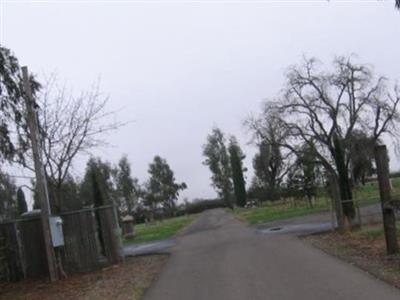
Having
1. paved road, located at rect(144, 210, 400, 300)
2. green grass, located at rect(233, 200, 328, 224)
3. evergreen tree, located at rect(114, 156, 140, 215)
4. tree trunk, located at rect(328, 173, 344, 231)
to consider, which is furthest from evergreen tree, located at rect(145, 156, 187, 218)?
paved road, located at rect(144, 210, 400, 300)

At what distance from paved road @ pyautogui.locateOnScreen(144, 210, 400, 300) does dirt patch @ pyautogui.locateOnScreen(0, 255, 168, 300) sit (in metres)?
0.49

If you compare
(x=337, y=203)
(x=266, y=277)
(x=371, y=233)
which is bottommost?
(x=371, y=233)

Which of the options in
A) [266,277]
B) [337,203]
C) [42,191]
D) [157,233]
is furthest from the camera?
[157,233]

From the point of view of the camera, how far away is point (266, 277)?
1305 centimetres

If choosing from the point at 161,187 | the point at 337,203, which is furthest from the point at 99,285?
the point at 161,187

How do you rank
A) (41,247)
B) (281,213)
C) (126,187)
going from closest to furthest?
1. (41,247)
2. (281,213)
3. (126,187)

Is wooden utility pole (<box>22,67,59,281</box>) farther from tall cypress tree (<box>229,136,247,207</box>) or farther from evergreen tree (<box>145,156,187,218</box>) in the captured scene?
evergreen tree (<box>145,156,187,218</box>)

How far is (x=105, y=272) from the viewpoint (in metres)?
19.1

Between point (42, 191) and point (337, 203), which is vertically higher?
point (42, 191)

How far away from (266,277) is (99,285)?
483cm

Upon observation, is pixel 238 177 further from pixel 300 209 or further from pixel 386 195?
pixel 386 195

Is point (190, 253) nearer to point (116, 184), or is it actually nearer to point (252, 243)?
point (252, 243)

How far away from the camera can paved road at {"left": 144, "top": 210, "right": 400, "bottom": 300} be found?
10.6 metres

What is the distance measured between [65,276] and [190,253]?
174 inches
